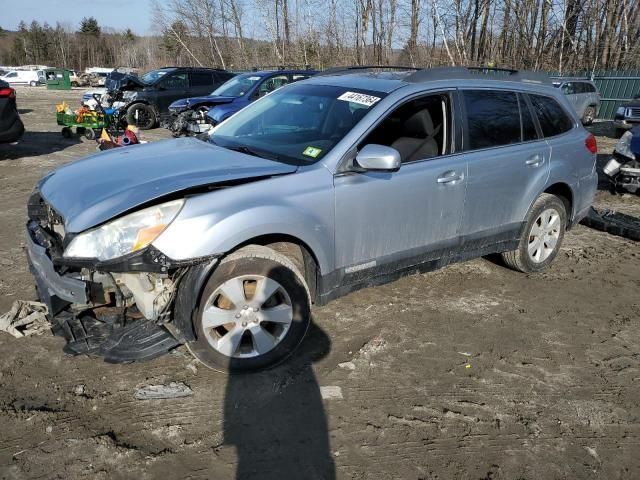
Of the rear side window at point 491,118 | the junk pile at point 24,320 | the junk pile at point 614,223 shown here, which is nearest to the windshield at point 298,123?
the rear side window at point 491,118

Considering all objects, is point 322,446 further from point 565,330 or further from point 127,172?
point 565,330

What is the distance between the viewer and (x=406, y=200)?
369 centimetres

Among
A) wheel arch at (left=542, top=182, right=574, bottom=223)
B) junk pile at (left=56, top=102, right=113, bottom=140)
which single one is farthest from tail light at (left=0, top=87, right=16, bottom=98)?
wheel arch at (left=542, top=182, right=574, bottom=223)

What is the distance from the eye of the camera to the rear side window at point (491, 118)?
13.5 feet

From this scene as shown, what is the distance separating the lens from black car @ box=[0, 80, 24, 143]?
9484 mm

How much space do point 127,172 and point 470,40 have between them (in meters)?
27.5

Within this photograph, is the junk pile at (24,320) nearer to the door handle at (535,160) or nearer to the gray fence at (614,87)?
the door handle at (535,160)

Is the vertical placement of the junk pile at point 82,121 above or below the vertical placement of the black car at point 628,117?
above

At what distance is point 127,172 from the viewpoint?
325 cm

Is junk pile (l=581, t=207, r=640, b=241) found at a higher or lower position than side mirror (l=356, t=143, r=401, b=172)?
lower

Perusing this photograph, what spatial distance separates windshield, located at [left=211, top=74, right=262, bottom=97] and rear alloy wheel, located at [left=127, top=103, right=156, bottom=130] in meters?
3.32

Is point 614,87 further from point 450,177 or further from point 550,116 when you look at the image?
point 450,177

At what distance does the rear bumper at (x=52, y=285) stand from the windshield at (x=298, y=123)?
1457mm

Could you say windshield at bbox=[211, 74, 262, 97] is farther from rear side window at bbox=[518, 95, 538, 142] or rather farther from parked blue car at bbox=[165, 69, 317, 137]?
rear side window at bbox=[518, 95, 538, 142]
